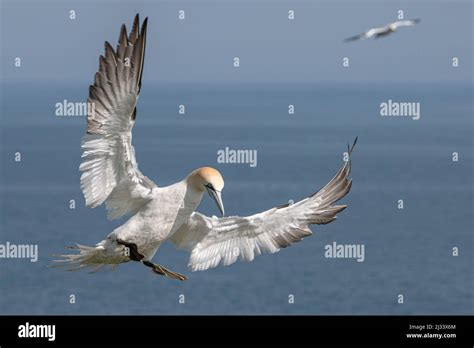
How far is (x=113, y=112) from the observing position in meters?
16.6

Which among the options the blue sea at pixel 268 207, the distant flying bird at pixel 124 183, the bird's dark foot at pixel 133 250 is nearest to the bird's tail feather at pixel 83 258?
the distant flying bird at pixel 124 183

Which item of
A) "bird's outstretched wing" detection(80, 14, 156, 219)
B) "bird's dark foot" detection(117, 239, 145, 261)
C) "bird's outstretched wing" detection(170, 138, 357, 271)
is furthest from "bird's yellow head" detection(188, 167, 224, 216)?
"bird's outstretched wing" detection(170, 138, 357, 271)

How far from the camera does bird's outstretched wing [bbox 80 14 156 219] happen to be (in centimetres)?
1662

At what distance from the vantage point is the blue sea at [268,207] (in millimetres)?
44625

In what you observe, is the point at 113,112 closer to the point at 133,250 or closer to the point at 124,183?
the point at 124,183

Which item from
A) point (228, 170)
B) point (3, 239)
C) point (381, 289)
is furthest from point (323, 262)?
point (228, 170)

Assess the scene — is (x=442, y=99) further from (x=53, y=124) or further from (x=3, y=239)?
(x=3, y=239)

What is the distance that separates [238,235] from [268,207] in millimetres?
35058

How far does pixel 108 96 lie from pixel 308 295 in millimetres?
30438

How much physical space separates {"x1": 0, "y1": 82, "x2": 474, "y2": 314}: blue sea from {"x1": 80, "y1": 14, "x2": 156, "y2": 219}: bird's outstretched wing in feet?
76.4

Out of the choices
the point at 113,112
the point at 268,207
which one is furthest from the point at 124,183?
the point at 268,207

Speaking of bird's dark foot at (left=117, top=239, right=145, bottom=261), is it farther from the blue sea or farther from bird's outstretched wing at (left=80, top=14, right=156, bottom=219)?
the blue sea

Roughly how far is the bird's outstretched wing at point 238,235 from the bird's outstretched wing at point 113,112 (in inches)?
70.1

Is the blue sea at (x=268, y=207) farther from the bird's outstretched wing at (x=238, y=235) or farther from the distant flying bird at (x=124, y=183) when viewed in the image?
the distant flying bird at (x=124, y=183)
